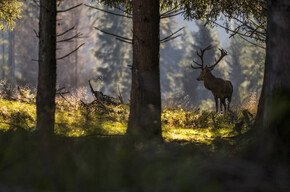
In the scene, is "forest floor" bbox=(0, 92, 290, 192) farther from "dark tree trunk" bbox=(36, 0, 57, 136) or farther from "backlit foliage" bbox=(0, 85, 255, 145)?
"backlit foliage" bbox=(0, 85, 255, 145)

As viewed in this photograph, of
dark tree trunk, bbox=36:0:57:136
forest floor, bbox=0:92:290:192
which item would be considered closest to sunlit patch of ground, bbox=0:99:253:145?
dark tree trunk, bbox=36:0:57:136

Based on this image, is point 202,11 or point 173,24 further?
point 173,24

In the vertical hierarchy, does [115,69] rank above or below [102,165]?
above

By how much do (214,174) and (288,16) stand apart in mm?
3630

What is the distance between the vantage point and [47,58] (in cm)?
717

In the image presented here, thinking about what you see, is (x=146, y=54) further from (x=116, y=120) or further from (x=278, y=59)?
(x=116, y=120)

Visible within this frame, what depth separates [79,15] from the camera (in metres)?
49.7

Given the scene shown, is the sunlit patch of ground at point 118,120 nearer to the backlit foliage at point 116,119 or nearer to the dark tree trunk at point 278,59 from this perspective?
the backlit foliage at point 116,119

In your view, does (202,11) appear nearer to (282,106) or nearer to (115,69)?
(282,106)

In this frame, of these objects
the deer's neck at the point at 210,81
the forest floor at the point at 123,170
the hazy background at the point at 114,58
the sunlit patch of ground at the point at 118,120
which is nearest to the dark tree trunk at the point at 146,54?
the sunlit patch of ground at the point at 118,120

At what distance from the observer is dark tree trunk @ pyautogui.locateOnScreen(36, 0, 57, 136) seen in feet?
23.0

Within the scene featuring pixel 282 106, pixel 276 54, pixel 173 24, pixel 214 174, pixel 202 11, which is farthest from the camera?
pixel 173 24

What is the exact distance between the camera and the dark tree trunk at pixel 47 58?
700cm

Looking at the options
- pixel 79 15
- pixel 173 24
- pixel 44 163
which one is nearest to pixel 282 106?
pixel 44 163
